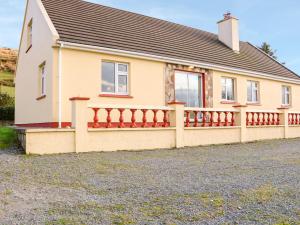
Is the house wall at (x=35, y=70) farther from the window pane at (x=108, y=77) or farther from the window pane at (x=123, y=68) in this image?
the window pane at (x=123, y=68)

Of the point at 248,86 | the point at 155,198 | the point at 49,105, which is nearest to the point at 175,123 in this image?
the point at 49,105

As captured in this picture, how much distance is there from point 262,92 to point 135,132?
41.3 feet

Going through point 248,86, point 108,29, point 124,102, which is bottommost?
point 124,102

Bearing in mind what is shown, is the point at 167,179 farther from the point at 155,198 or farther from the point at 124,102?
the point at 124,102

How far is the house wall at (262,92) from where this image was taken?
18.3 m

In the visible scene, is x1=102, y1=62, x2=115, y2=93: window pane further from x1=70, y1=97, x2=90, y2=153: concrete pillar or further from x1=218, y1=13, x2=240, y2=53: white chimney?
x1=218, y1=13, x2=240, y2=53: white chimney

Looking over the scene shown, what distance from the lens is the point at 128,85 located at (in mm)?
14742

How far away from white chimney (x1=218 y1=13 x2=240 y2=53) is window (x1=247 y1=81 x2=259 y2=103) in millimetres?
2819

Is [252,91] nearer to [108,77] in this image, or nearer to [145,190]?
[108,77]

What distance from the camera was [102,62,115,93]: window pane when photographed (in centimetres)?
1412

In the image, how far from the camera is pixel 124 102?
47.4 feet

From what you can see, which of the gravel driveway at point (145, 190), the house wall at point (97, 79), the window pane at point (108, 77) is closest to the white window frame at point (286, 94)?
the house wall at point (97, 79)

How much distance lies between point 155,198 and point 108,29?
11884mm

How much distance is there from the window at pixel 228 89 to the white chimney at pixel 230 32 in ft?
12.6
